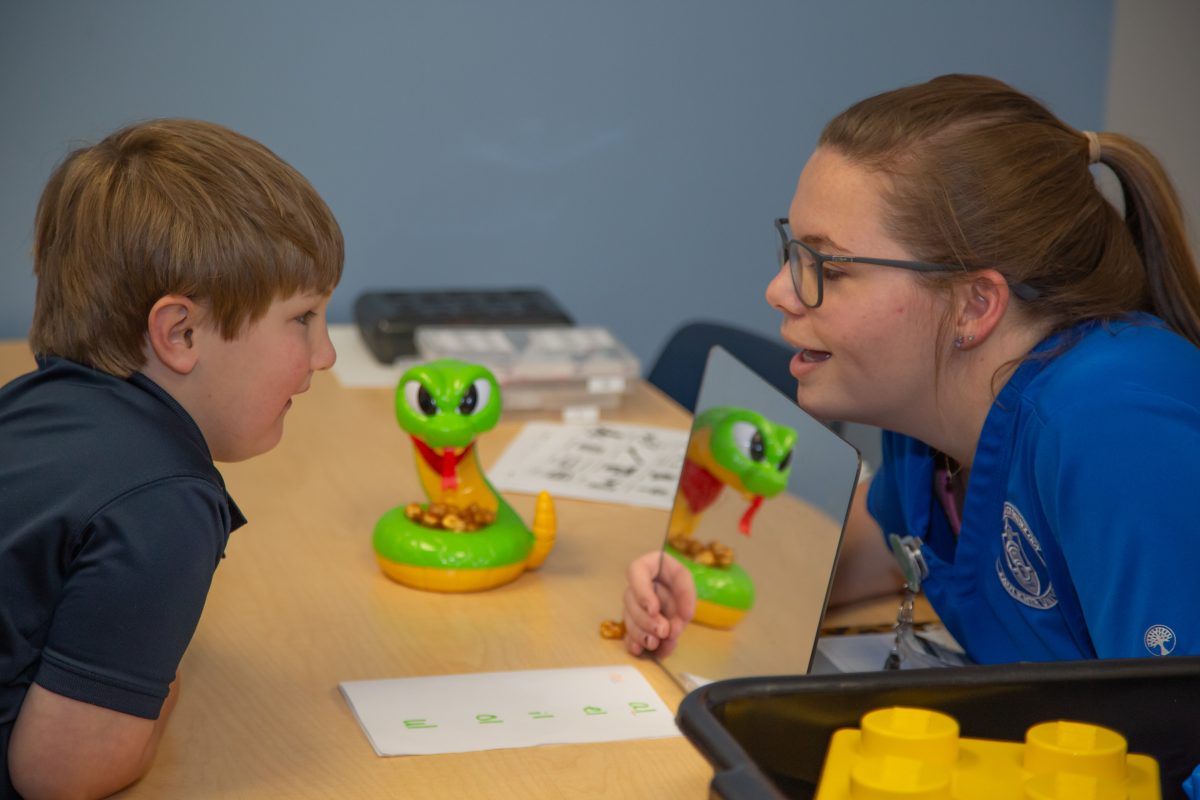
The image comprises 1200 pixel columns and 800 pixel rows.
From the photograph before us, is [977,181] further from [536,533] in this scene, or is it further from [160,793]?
[160,793]

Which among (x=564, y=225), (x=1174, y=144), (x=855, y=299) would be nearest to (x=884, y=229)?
(x=855, y=299)

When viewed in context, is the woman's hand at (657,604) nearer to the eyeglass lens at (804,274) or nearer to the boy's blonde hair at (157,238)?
the eyeglass lens at (804,274)

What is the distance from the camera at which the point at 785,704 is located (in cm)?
56

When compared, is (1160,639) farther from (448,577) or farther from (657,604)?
(448,577)

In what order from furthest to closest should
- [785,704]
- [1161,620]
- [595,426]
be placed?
[595,426]
[1161,620]
[785,704]

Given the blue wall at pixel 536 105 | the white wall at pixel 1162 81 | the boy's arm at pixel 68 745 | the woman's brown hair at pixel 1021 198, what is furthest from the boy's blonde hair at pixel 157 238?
the white wall at pixel 1162 81

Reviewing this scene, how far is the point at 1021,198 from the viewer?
1.02m

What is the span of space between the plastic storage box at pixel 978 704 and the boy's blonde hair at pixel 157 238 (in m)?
0.54

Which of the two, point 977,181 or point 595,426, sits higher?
point 977,181

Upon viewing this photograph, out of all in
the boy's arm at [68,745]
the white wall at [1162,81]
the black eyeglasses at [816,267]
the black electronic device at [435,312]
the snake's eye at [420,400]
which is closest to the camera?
the boy's arm at [68,745]

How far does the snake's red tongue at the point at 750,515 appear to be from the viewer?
1.13 meters

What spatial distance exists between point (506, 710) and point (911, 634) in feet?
1.25

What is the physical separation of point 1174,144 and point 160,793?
7.67ft

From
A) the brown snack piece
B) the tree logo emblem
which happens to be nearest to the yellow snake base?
the brown snack piece
